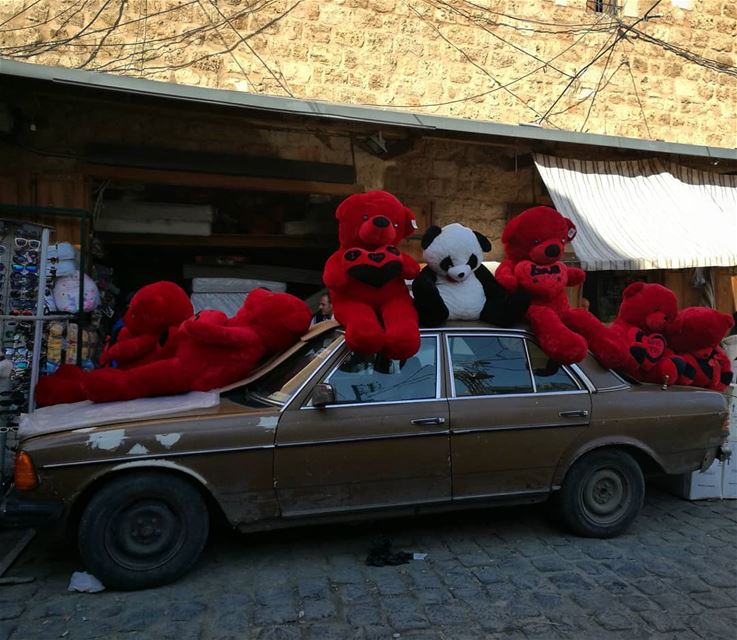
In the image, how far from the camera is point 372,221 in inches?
165

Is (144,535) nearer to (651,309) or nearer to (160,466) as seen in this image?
(160,466)

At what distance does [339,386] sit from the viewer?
13.1 ft

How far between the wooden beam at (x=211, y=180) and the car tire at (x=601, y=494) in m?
4.84

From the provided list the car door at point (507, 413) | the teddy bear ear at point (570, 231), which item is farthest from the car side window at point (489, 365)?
the teddy bear ear at point (570, 231)

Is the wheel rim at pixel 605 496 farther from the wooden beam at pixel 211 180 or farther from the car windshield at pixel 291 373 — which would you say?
the wooden beam at pixel 211 180

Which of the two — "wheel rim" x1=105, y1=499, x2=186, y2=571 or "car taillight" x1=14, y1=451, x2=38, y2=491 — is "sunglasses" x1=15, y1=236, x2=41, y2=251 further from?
"wheel rim" x1=105, y1=499, x2=186, y2=571

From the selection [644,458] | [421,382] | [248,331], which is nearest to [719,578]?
[644,458]

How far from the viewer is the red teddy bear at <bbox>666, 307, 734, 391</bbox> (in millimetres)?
4989

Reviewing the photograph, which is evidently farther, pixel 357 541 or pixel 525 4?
pixel 525 4

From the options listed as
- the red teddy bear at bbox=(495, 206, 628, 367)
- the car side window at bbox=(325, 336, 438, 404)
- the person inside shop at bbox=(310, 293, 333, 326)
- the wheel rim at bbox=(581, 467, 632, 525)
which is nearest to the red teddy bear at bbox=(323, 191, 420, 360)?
the car side window at bbox=(325, 336, 438, 404)

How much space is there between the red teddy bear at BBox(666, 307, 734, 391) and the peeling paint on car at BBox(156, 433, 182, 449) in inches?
149

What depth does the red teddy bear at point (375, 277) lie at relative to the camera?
13.0ft

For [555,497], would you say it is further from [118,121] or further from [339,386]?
[118,121]

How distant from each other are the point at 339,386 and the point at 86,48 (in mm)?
5681
